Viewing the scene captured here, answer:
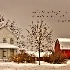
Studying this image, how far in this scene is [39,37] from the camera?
20.5 meters

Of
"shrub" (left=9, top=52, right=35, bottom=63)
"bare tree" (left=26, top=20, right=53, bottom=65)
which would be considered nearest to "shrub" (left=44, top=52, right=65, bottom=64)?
"bare tree" (left=26, top=20, right=53, bottom=65)

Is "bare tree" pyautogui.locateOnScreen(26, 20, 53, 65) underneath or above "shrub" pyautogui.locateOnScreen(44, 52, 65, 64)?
above

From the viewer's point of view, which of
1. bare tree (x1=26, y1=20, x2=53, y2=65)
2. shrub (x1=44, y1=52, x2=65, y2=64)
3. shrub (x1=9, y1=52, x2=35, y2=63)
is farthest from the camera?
shrub (x1=44, y1=52, x2=65, y2=64)

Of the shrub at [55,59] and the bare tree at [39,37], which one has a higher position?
the bare tree at [39,37]

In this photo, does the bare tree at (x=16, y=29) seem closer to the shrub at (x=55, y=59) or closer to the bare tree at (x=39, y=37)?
the bare tree at (x=39, y=37)

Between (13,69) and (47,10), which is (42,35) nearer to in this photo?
(47,10)

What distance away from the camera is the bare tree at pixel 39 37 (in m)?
20.6

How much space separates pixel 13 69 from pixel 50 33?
6686mm

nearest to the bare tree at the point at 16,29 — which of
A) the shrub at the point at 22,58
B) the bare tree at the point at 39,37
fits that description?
the bare tree at the point at 39,37

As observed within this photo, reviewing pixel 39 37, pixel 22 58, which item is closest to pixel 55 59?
pixel 39 37

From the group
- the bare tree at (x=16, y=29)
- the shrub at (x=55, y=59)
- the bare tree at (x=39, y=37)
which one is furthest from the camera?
A: the bare tree at (x=16, y=29)

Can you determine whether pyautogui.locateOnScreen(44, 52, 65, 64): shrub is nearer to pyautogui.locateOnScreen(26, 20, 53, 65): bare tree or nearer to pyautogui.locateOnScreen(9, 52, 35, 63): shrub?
pyautogui.locateOnScreen(26, 20, 53, 65): bare tree

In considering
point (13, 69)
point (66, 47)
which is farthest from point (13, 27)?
point (13, 69)

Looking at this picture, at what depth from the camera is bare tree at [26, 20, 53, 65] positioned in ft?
67.4
